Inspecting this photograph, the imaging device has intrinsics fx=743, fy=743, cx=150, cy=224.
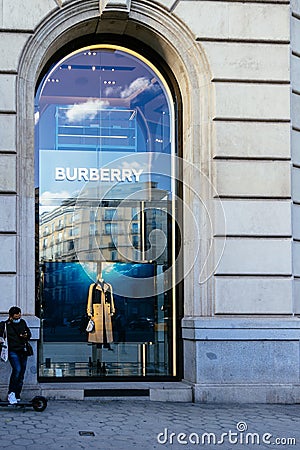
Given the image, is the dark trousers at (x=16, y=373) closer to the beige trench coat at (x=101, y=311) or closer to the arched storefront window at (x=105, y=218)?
the arched storefront window at (x=105, y=218)

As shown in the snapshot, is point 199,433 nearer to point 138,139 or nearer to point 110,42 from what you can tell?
point 138,139

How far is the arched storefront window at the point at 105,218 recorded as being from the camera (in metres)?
14.7

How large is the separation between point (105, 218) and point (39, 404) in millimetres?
4373

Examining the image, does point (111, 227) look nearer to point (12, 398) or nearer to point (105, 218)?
point (105, 218)

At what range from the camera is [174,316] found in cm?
1500

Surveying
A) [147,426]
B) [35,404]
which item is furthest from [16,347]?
[147,426]

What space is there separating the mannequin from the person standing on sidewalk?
2.41 m

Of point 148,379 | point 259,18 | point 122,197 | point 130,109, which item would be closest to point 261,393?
point 148,379

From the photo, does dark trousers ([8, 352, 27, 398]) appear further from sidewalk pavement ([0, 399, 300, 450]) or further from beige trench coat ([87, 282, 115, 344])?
beige trench coat ([87, 282, 115, 344])

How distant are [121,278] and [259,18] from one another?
19.1 feet

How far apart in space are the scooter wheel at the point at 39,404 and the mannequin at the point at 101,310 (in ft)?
9.17
